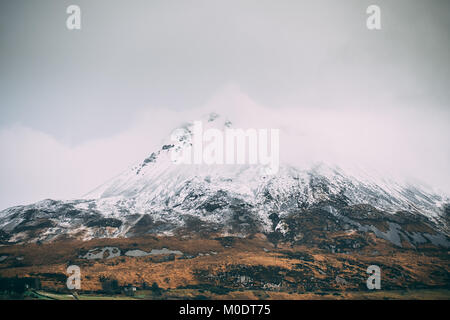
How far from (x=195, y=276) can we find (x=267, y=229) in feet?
244

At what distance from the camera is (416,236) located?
15838 centimetres

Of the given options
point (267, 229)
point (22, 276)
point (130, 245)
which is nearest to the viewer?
point (22, 276)

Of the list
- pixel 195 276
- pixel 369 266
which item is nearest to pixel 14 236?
pixel 195 276
